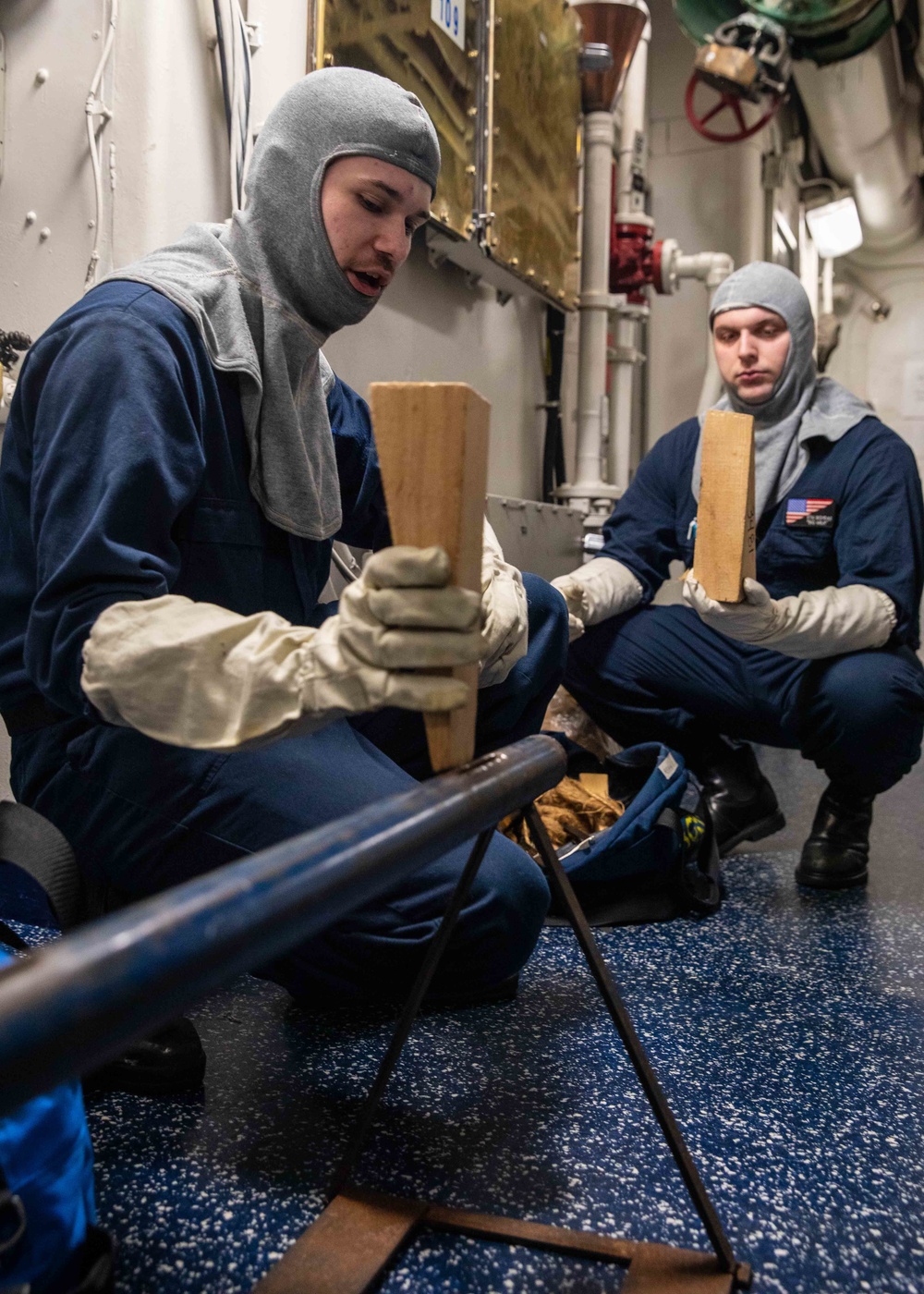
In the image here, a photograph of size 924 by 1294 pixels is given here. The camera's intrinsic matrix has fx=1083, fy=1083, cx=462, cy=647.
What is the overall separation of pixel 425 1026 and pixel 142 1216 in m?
0.49

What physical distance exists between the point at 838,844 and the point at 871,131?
353 cm

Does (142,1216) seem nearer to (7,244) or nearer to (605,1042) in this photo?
(605,1042)

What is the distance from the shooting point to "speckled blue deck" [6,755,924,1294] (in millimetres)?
924

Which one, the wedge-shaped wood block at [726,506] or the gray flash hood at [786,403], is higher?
the gray flash hood at [786,403]

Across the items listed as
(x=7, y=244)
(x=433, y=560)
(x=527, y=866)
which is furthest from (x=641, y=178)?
(x=433, y=560)

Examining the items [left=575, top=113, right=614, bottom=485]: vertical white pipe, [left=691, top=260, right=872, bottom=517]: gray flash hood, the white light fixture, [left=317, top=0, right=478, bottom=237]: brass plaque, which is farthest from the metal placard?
the white light fixture

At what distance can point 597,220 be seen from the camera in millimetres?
3350

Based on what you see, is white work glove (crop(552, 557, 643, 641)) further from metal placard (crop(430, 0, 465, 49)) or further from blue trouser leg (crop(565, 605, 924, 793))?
metal placard (crop(430, 0, 465, 49))

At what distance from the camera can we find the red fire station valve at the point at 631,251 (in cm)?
350

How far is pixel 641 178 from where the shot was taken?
369 centimetres

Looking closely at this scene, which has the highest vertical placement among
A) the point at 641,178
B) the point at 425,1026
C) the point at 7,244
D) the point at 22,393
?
the point at 641,178

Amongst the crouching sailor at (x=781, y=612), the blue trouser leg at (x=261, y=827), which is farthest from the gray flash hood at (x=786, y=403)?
the blue trouser leg at (x=261, y=827)

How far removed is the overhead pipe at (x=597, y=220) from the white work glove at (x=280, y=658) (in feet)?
8.60

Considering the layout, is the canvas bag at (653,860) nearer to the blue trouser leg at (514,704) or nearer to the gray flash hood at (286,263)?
the blue trouser leg at (514,704)
